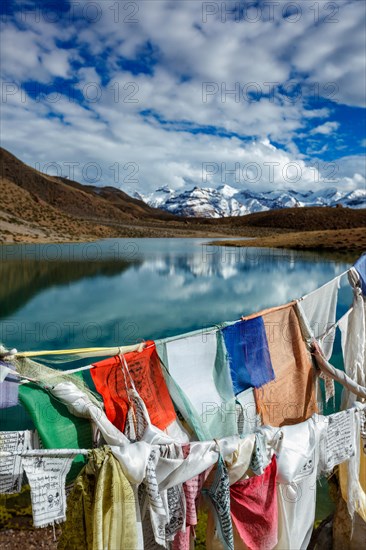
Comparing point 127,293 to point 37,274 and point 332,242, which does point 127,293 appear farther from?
point 332,242

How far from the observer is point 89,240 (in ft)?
156

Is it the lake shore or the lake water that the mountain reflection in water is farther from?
the lake shore

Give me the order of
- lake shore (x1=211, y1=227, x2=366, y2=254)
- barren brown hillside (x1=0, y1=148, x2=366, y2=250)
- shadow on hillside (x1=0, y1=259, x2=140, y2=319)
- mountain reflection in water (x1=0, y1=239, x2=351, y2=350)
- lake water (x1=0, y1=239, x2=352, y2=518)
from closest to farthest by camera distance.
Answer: lake water (x1=0, y1=239, x2=352, y2=518), mountain reflection in water (x1=0, y1=239, x2=351, y2=350), shadow on hillside (x1=0, y1=259, x2=140, y2=319), lake shore (x1=211, y1=227, x2=366, y2=254), barren brown hillside (x1=0, y1=148, x2=366, y2=250)

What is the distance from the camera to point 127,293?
2120 centimetres

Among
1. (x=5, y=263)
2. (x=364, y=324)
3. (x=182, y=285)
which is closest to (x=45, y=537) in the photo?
A: (x=364, y=324)

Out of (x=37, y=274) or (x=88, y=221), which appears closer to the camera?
(x=37, y=274)

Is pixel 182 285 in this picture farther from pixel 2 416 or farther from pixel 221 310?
pixel 2 416

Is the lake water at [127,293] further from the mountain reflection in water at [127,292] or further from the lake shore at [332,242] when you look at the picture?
the lake shore at [332,242]

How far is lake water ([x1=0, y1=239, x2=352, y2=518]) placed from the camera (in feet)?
45.7

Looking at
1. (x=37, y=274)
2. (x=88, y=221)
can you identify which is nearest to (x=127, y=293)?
(x=37, y=274)

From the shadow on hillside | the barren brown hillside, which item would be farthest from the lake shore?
the shadow on hillside

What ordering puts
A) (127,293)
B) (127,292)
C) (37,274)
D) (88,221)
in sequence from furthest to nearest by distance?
(88,221) < (37,274) < (127,292) < (127,293)

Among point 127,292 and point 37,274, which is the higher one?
point 37,274

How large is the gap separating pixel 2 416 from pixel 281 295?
1480 centimetres
